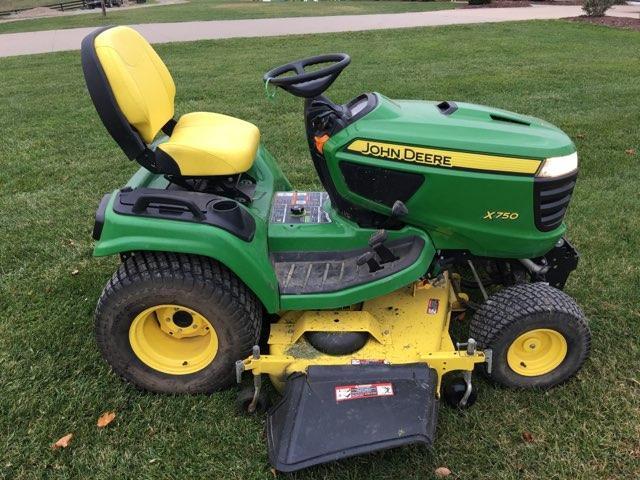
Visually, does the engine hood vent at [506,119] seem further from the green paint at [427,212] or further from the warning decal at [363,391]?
the warning decal at [363,391]

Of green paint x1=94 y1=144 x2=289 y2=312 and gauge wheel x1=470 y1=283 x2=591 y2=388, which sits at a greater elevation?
green paint x1=94 y1=144 x2=289 y2=312

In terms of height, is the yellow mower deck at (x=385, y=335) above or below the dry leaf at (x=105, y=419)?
above

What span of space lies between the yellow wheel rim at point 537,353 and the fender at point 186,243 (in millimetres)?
1073

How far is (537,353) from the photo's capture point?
2541mm

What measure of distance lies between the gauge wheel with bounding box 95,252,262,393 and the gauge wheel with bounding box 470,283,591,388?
97 centimetres

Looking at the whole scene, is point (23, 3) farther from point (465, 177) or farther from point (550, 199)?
point (550, 199)

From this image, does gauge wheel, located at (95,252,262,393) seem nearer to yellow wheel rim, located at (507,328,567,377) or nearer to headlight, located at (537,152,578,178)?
yellow wheel rim, located at (507,328,567,377)

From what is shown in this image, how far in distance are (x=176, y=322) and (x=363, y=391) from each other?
0.84 m

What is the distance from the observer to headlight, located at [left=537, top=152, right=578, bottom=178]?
2248 mm

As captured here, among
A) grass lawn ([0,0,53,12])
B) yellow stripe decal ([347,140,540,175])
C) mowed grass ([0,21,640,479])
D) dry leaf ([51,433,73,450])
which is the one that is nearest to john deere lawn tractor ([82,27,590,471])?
yellow stripe decal ([347,140,540,175])

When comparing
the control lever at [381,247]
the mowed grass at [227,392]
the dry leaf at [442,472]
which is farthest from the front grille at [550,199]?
the dry leaf at [442,472]

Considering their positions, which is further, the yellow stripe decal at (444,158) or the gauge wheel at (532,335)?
the gauge wheel at (532,335)

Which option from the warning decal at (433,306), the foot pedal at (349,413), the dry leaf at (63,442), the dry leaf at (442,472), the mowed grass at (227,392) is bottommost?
the mowed grass at (227,392)

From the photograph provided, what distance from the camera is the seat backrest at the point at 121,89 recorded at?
228 cm
